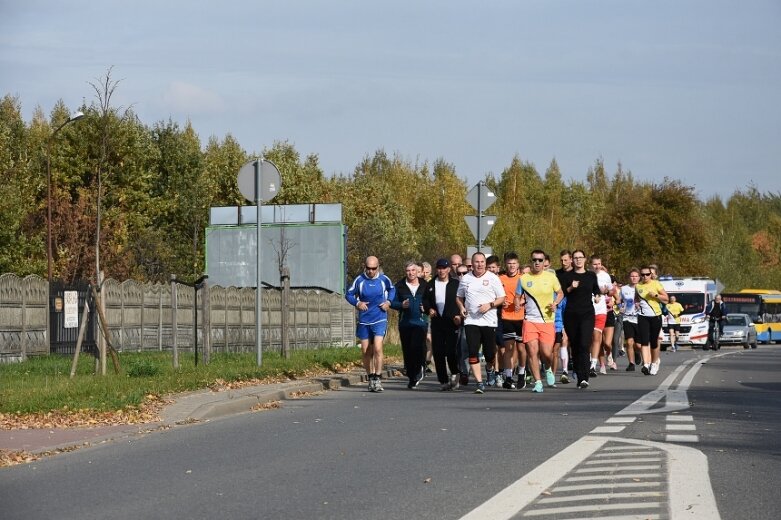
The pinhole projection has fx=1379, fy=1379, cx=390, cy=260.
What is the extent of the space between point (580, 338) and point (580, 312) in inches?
17.2

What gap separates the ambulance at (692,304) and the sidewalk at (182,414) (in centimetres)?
2997

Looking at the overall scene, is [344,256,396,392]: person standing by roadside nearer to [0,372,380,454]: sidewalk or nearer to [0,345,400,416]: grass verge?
[0,372,380,454]: sidewalk

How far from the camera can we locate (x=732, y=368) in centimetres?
2748

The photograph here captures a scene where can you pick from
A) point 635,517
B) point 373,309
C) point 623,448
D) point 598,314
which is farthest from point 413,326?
point 635,517

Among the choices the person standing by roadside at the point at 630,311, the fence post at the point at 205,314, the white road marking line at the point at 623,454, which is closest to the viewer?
the white road marking line at the point at 623,454

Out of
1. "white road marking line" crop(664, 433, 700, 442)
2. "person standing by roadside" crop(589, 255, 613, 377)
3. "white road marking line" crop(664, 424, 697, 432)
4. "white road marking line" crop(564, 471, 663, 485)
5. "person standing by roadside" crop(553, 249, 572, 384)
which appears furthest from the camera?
"person standing by roadside" crop(589, 255, 613, 377)

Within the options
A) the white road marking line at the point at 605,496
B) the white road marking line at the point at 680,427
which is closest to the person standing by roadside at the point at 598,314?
the white road marking line at the point at 680,427

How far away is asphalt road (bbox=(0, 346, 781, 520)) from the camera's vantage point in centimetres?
812

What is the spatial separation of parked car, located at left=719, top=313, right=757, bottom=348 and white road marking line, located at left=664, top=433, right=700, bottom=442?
43662 millimetres

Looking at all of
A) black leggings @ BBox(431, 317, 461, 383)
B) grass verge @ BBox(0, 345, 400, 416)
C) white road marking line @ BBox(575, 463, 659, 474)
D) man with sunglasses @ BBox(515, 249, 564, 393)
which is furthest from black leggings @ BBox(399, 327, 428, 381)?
white road marking line @ BBox(575, 463, 659, 474)

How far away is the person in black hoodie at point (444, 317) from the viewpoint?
1966cm

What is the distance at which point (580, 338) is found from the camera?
1991 cm

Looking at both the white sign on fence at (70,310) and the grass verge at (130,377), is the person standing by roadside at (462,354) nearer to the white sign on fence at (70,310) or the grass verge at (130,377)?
the grass verge at (130,377)

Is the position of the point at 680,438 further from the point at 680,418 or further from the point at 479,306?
the point at 479,306
